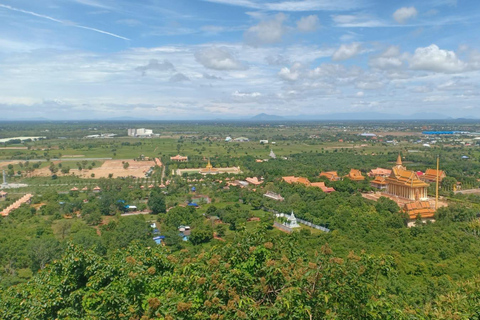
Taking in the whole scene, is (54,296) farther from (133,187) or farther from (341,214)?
(133,187)

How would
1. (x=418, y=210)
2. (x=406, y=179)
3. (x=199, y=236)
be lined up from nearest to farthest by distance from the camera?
(x=199, y=236) → (x=418, y=210) → (x=406, y=179)

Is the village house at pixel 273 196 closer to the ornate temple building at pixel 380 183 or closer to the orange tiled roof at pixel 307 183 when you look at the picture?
the orange tiled roof at pixel 307 183

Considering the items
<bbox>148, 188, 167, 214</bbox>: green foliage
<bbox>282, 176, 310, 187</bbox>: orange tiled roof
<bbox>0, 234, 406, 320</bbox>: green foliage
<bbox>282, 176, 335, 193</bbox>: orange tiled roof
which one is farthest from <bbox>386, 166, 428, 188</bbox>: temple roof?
<bbox>0, 234, 406, 320</bbox>: green foliage

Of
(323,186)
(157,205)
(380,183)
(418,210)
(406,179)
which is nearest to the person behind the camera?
(418,210)

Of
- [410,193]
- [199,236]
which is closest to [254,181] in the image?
[410,193]

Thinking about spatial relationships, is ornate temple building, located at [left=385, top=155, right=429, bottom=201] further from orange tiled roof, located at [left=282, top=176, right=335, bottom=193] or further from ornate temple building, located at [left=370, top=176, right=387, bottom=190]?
orange tiled roof, located at [left=282, top=176, right=335, bottom=193]

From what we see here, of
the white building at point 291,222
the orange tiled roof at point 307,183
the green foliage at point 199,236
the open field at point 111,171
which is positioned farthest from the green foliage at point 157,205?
the open field at point 111,171

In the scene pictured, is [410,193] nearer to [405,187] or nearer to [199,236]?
[405,187]

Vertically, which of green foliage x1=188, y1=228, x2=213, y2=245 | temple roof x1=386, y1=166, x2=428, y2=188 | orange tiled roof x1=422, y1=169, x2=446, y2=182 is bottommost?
green foliage x1=188, y1=228, x2=213, y2=245

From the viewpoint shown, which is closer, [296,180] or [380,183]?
[380,183]
